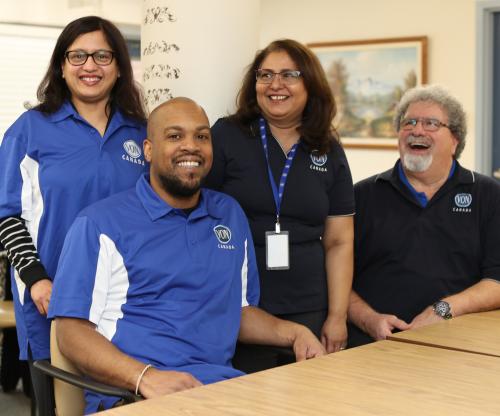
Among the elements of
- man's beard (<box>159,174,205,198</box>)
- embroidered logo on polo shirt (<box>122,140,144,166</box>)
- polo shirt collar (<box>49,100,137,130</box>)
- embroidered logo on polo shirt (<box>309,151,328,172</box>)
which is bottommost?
man's beard (<box>159,174,205,198</box>)

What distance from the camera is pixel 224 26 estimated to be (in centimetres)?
295

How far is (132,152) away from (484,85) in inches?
159

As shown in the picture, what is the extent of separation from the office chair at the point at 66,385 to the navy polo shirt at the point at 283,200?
717 millimetres

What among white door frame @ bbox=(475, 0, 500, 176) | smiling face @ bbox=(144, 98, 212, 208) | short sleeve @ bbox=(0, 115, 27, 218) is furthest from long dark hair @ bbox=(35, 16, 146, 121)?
white door frame @ bbox=(475, 0, 500, 176)

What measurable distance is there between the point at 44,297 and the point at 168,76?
101cm

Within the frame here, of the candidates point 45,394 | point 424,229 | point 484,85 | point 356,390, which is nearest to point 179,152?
point 45,394

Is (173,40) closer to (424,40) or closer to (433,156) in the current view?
(433,156)

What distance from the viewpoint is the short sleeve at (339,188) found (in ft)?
9.29

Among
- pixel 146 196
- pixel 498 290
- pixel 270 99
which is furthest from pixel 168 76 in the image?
pixel 498 290

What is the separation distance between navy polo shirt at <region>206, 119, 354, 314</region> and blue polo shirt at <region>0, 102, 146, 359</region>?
37cm

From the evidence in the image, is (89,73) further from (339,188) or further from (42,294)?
(339,188)

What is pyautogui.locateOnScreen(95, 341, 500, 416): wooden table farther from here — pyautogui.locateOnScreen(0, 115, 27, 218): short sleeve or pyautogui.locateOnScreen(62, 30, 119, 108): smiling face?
pyautogui.locateOnScreen(62, 30, 119, 108): smiling face

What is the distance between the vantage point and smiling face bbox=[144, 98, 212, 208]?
237cm

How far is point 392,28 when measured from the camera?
6.45 m
